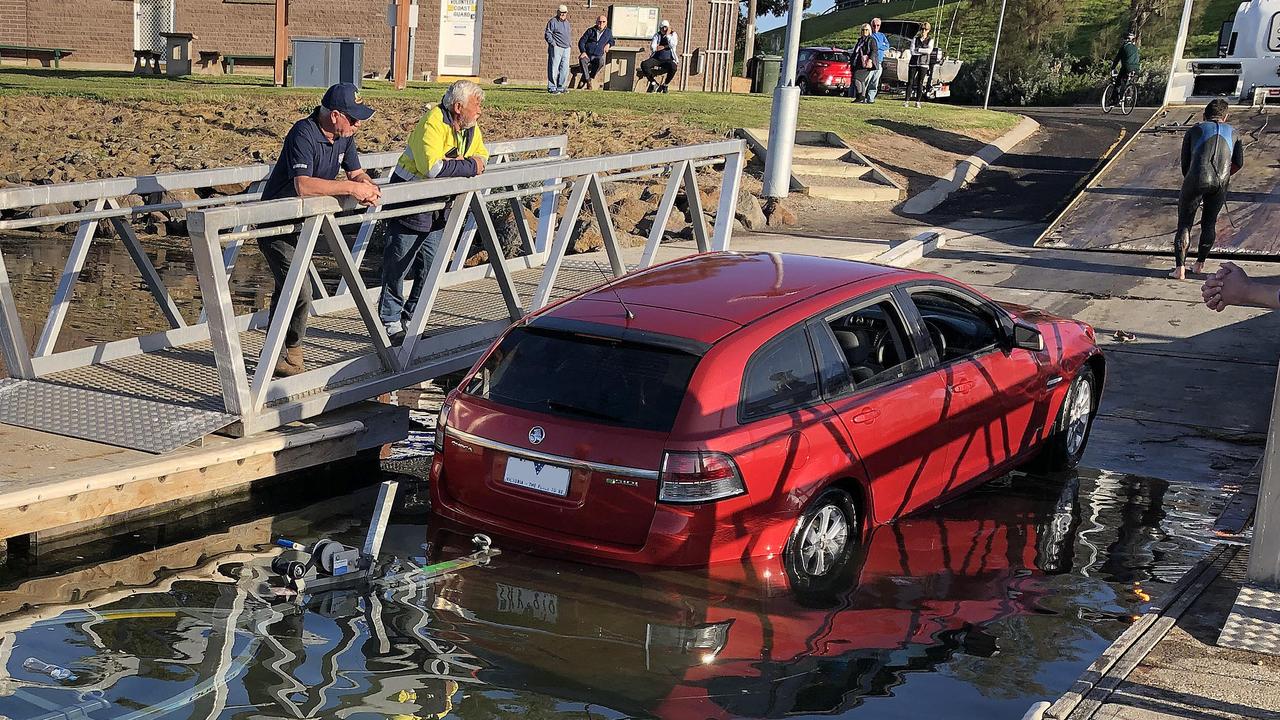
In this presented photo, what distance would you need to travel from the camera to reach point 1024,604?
663 centimetres

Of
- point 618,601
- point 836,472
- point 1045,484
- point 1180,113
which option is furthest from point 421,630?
point 1180,113

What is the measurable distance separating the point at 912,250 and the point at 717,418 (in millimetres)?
9639

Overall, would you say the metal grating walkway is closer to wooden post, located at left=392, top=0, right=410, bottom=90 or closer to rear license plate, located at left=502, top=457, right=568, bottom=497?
rear license plate, located at left=502, top=457, right=568, bottom=497

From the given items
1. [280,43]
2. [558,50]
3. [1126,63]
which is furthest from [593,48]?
[1126,63]

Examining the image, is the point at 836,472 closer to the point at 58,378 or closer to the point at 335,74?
the point at 58,378

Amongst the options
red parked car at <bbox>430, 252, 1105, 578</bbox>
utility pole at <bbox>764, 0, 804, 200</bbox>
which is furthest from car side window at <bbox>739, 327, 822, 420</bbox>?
utility pole at <bbox>764, 0, 804, 200</bbox>

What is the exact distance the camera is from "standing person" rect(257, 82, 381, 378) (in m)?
8.49

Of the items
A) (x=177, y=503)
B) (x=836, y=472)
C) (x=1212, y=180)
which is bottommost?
(x=177, y=503)

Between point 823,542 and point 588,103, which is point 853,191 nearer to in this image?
point 588,103

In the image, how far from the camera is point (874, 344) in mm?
7480

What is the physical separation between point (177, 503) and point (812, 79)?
33.8m

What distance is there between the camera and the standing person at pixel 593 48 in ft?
104

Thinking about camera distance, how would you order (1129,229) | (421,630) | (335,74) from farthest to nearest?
(335,74) → (1129,229) → (421,630)

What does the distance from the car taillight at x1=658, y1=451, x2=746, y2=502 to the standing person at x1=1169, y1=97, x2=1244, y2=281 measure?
32.4 ft
